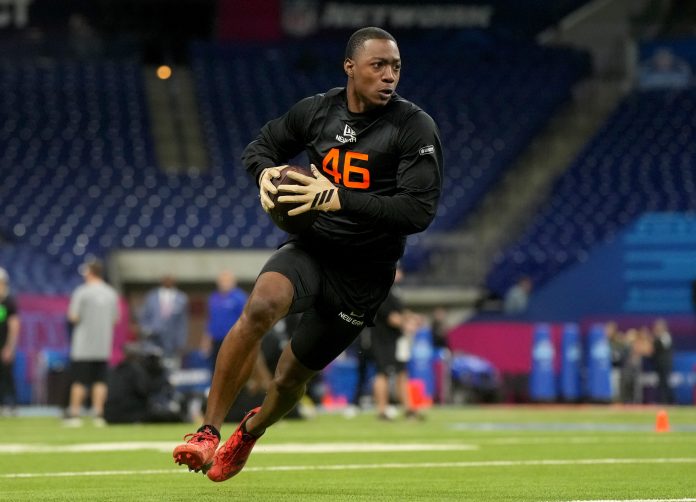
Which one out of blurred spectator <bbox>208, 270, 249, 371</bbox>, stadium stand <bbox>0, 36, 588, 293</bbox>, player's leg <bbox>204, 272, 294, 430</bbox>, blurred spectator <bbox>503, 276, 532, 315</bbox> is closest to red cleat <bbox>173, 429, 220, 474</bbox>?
player's leg <bbox>204, 272, 294, 430</bbox>

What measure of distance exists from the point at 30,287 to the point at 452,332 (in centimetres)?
759

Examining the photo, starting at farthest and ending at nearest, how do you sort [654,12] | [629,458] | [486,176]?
[654,12] < [486,176] < [629,458]

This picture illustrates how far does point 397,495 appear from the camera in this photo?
6801 millimetres

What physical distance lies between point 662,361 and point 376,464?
671 inches

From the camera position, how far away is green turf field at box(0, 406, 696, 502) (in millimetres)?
6949

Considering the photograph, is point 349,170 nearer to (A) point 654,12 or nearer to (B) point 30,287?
(B) point 30,287

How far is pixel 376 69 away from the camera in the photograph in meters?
6.75

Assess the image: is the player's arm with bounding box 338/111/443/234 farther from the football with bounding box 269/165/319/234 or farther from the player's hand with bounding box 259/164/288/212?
the player's hand with bounding box 259/164/288/212

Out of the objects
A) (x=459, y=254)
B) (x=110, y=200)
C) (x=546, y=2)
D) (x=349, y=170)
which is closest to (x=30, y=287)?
(x=110, y=200)

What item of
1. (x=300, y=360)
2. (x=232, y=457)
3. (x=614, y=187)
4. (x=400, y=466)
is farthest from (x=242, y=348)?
(x=614, y=187)

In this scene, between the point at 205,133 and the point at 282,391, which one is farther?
the point at 205,133

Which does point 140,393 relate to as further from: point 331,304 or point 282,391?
point 331,304

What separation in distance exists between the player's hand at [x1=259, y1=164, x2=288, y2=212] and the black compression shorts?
0.37 m

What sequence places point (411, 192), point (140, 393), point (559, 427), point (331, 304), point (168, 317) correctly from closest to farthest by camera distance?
point (411, 192) → point (331, 304) → point (559, 427) → point (140, 393) → point (168, 317)
